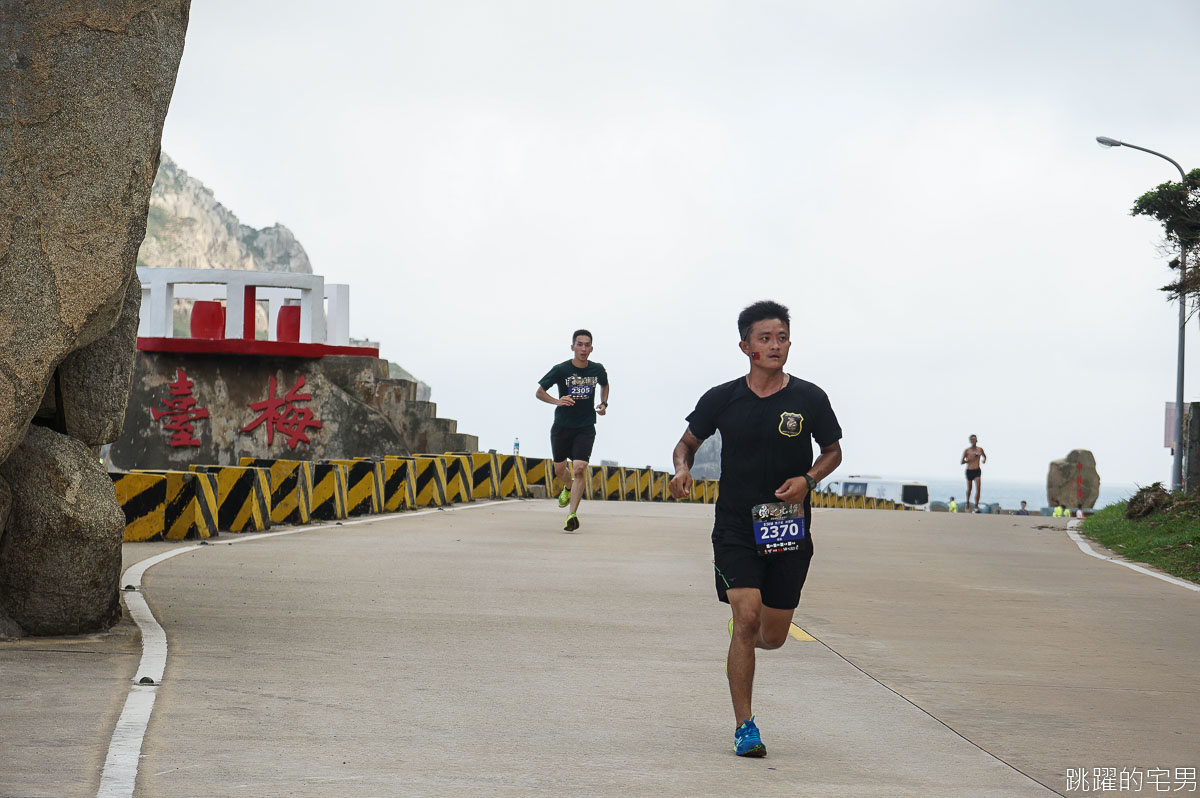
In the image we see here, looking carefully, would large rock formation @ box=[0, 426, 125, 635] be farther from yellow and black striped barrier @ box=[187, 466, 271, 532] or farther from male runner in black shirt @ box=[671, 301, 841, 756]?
yellow and black striped barrier @ box=[187, 466, 271, 532]

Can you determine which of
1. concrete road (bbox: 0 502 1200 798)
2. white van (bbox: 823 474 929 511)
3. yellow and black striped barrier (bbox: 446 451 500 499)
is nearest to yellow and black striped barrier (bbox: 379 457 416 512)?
yellow and black striped barrier (bbox: 446 451 500 499)

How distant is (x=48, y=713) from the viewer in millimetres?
6129

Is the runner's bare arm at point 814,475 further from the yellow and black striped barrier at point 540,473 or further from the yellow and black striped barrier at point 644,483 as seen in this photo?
the yellow and black striped barrier at point 644,483

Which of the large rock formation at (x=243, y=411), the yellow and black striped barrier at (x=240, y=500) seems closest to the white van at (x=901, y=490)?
the large rock formation at (x=243, y=411)

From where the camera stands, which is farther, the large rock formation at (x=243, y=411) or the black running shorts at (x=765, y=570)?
the large rock formation at (x=243, y=411)

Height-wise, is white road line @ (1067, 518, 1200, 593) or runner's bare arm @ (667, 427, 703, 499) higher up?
runner's bare arm @ (667, 427, 703, 499)

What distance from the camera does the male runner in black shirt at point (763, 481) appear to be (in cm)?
628

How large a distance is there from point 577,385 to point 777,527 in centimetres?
993

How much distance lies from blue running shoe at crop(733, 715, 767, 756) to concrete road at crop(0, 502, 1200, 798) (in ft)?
0.18

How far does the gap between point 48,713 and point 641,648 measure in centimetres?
357

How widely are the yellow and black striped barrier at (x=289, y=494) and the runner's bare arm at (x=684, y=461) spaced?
35.8ft

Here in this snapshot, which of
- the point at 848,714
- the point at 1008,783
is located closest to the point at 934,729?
the point at 848,714

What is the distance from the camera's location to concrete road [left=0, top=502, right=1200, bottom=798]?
5551mm

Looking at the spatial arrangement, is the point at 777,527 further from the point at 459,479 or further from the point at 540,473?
the point at 540,473
